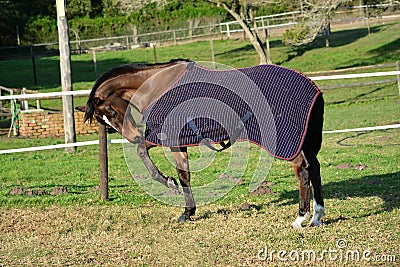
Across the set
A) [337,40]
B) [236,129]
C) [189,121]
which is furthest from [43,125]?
[337,40]

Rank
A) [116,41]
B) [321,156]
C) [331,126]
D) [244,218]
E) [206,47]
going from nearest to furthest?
[244,218]
[321,156]
[331,126]
[206,47]
[116,41]

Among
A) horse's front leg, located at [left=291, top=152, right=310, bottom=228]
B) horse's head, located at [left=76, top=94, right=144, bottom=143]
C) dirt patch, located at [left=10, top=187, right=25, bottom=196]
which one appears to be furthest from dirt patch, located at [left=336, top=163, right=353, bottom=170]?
dirt patch, located at [left=10, top=187, right=25, bottom=196]

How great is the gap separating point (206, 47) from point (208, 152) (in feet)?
83.5

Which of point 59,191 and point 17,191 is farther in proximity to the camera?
point 17,191

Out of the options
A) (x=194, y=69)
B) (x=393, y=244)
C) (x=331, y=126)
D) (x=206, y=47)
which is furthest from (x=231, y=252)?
(x=206, y=47)

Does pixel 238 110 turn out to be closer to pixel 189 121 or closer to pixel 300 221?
pixel 189 121

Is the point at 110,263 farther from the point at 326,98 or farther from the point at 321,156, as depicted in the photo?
the point at 326,98

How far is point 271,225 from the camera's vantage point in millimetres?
6156

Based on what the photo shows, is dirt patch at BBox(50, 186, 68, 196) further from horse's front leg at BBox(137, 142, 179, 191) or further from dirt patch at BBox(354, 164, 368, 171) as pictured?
dirt patch at BBox(354, 164, 368, 171)

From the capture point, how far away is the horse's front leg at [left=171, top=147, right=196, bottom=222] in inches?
250

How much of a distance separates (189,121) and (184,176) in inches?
34.1

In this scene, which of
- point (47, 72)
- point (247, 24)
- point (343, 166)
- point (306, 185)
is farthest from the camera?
point (47, 72)

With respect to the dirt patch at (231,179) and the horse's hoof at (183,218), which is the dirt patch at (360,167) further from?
the horse's hoof at (183,218)

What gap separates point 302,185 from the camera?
5977 mm
